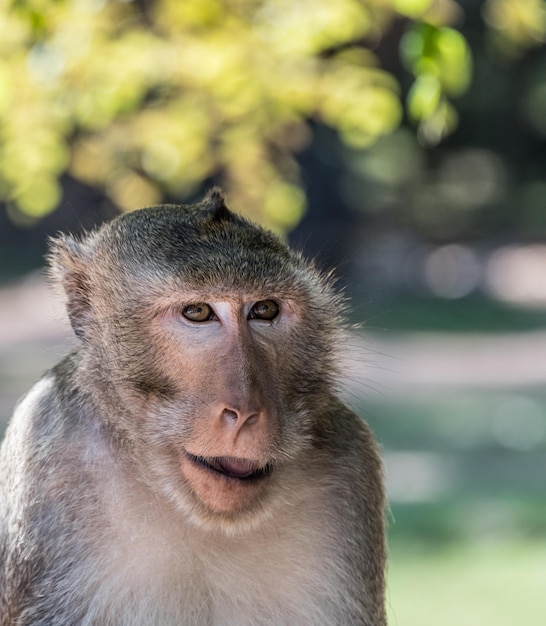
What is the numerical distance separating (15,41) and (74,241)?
4.79 ft

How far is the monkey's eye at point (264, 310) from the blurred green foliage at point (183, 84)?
3.81 feet

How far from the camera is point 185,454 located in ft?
11.8

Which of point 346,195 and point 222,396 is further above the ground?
point 346,195

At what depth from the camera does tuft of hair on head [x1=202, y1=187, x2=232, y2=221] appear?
402 cm

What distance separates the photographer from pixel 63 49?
5.34 meters

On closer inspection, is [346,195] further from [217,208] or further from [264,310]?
[264,310]

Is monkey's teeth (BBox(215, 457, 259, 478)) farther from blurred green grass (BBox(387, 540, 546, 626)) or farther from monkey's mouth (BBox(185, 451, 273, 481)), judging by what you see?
blurred green grass (BBox(387, 540, 546, 626))

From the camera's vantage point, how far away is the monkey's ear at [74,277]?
4.07m

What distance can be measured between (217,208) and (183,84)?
2.06 m

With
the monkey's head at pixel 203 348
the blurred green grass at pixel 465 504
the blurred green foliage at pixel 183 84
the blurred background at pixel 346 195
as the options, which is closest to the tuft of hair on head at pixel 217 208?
the monkey's head at pixel 203 348

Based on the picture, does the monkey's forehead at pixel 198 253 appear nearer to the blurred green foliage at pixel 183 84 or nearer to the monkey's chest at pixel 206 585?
the monkey's chest at pixel 206 585

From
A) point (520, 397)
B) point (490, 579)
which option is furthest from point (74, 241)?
point (520, 397)

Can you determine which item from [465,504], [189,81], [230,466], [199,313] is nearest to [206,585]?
[230,466]

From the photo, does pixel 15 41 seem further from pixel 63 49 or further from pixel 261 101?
pixel 261 101
